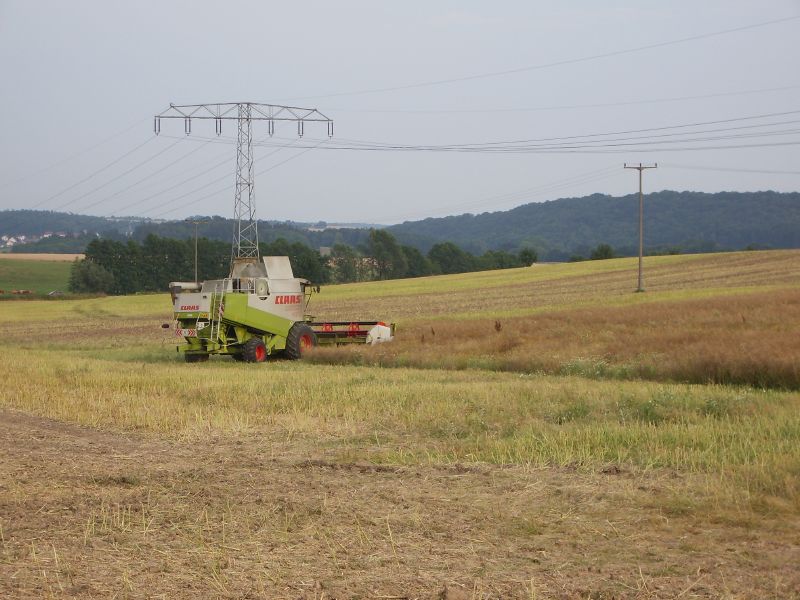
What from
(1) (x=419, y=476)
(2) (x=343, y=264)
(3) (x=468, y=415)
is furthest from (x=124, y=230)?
(1) (x=419, y=476)

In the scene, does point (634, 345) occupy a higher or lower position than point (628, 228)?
lower

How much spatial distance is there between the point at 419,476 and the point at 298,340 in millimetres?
16071

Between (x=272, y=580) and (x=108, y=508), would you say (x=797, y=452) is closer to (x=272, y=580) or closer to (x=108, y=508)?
(x=272, y=580)

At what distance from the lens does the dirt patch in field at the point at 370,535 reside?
5.68 meters

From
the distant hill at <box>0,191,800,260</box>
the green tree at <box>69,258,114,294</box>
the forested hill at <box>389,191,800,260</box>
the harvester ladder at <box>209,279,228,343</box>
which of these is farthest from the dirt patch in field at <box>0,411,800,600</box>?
the forested hill at <box>389,191,800,260</box>

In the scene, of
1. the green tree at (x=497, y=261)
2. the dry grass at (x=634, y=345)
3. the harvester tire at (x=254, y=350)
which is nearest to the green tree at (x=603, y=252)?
the green tree at (x=497, y=261)

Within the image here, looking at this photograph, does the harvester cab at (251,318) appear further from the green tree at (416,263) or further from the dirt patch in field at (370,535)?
the green tree at (416,263)

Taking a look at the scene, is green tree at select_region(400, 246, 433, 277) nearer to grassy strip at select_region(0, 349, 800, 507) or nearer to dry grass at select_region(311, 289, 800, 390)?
dry grass at select_region(311, 289, 800, 390)

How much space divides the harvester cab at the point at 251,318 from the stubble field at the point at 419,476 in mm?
2498

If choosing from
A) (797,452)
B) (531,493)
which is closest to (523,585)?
(531,493)

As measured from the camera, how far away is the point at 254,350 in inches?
926

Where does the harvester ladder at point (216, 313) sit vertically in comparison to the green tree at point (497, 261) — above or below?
below

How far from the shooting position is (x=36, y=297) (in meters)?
67.7

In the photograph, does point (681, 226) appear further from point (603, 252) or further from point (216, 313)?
point (216, 313)
